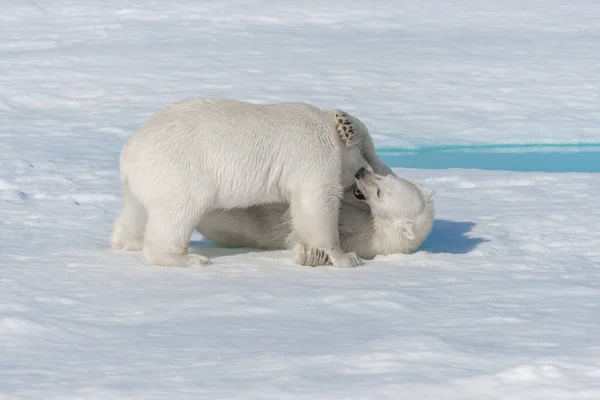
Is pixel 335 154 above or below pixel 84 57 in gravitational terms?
above

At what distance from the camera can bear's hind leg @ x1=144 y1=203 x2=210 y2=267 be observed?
15.4 feet

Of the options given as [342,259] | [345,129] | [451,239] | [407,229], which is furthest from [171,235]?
[451,239]

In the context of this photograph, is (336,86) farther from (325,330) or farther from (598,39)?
(325,330)

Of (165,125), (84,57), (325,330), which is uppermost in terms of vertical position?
(165,125)

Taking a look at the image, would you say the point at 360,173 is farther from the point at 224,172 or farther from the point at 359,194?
the point at 224,172

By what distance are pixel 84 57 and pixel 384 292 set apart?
8.13 m

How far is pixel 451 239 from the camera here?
18.4 ft

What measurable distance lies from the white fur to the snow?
0.10 metres

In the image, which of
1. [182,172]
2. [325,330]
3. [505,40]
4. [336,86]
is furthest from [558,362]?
[505,40]

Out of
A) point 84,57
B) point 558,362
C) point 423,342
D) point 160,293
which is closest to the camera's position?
point 558,362

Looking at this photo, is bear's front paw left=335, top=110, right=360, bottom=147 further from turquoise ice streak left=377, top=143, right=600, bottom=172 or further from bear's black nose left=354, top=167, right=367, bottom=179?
turquoise ice streak left=377, top=143, right=600, bottom=172

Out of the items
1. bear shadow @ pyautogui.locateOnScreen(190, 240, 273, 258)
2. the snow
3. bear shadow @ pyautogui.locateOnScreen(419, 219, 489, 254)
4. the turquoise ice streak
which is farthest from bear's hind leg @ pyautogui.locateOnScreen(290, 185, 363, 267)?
the turquoise ice streak

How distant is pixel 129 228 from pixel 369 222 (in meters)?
1.16

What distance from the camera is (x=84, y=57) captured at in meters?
11.7
